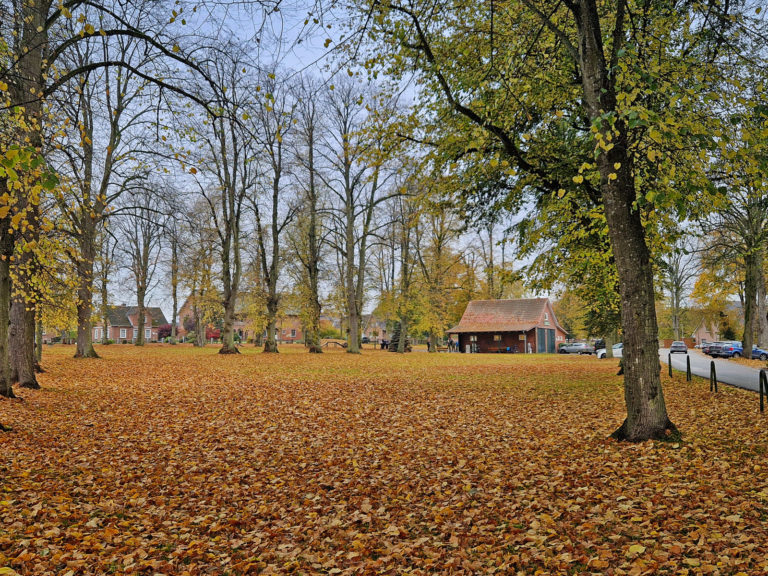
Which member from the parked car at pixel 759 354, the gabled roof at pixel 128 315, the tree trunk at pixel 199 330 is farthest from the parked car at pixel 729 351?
the gabled roof at pixel 128 315

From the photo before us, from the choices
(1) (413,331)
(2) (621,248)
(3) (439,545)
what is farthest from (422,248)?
(3) (439,545)

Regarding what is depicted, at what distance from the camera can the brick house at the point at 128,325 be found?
68125mm

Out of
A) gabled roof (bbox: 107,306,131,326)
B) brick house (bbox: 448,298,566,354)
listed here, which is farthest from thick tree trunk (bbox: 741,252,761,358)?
gabled roof (bbox: 107,306,131,326)

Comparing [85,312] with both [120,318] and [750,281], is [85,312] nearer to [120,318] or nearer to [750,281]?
[750,281]

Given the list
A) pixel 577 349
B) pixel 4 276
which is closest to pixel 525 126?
pixel 4 276

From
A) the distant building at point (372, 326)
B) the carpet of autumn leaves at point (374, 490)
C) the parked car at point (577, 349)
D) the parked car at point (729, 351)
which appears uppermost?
the distant building at point (372, 326)

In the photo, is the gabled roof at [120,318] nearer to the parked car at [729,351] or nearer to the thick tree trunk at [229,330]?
the thick tree trunk at [229,330]

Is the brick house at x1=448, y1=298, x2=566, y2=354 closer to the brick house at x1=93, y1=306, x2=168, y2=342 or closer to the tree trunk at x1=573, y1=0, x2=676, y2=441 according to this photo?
the tree trunk at x1=573, y1=0, x2=676, y2=441

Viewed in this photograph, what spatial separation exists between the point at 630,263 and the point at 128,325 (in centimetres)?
7655

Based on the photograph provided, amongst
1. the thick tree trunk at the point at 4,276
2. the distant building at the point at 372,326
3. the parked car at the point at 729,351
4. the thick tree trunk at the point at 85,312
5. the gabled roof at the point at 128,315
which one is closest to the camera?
the thick tree trunk at the point at 4,276

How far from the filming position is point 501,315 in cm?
4597

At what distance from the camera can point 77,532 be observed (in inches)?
162

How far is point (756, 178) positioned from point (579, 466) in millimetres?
4381

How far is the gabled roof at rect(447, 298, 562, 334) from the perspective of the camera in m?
44.8
